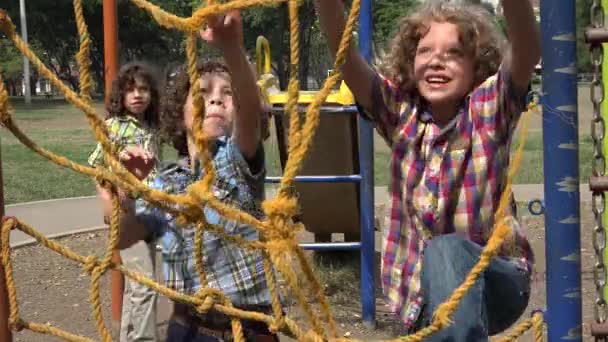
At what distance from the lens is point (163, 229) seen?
2.06 metres

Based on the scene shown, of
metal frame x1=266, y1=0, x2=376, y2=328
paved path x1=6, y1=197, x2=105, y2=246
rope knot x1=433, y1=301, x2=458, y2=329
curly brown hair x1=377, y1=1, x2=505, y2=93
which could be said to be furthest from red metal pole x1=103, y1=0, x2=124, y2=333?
paved path x1=6, y1=197, x2=105, y2=246

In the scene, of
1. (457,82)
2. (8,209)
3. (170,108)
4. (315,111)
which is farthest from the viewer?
(8,209)

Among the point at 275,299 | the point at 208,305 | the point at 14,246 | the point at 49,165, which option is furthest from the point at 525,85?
the point at 49,165

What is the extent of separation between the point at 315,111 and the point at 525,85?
1.52 ft

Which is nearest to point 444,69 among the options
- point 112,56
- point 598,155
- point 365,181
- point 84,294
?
point 598,155

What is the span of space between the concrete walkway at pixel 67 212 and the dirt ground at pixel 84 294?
41 centimetres

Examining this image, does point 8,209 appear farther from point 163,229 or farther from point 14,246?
point 163,229

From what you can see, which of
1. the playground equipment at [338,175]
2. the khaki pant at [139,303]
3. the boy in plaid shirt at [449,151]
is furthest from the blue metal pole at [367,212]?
the boy in plaid shirt at [449,151]

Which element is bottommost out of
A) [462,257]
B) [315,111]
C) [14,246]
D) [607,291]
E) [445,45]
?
[14,246]

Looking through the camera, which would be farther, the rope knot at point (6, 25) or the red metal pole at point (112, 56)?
the red metal pole at point (112, 56)

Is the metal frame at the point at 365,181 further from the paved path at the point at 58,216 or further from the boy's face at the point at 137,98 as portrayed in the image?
the paved path at the point at 58,216

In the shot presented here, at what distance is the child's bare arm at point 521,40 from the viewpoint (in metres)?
1.55

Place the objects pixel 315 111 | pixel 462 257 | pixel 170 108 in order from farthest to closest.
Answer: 1. pixel 170 108
2. pixel 462 257
3. pixel 315 111

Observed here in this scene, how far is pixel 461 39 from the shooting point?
186 centimetres
